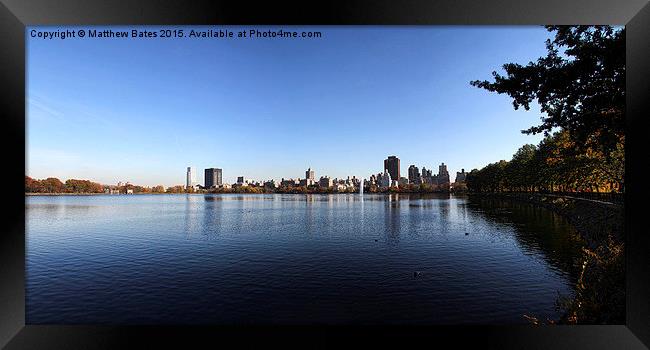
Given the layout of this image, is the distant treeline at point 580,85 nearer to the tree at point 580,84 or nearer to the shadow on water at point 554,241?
the tree at point 580,84

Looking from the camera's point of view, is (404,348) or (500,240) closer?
(404,348)

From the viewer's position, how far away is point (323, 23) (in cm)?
723

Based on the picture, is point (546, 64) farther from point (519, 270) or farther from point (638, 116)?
point (519, 270)

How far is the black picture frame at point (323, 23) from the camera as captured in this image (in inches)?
264

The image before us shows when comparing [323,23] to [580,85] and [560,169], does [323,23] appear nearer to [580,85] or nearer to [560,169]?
[580,85]

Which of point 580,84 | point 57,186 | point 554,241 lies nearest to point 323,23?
point 580,84

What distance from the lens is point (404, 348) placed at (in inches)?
260

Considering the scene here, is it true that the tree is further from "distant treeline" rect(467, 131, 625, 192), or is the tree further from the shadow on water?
the shadow on water

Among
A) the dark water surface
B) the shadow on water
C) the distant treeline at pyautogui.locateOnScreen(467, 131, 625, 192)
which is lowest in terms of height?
the dark water surface

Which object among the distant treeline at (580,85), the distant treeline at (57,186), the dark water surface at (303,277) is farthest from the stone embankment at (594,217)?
the distant treeline at (57,186)

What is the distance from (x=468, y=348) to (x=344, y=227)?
34391 mm

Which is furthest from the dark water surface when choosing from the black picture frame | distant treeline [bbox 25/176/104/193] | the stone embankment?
Answer: distant treeline [bbox 25/176/104/193]

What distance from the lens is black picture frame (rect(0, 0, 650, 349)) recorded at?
22.0 ft

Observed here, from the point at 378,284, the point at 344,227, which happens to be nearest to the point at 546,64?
the point at 378,284
